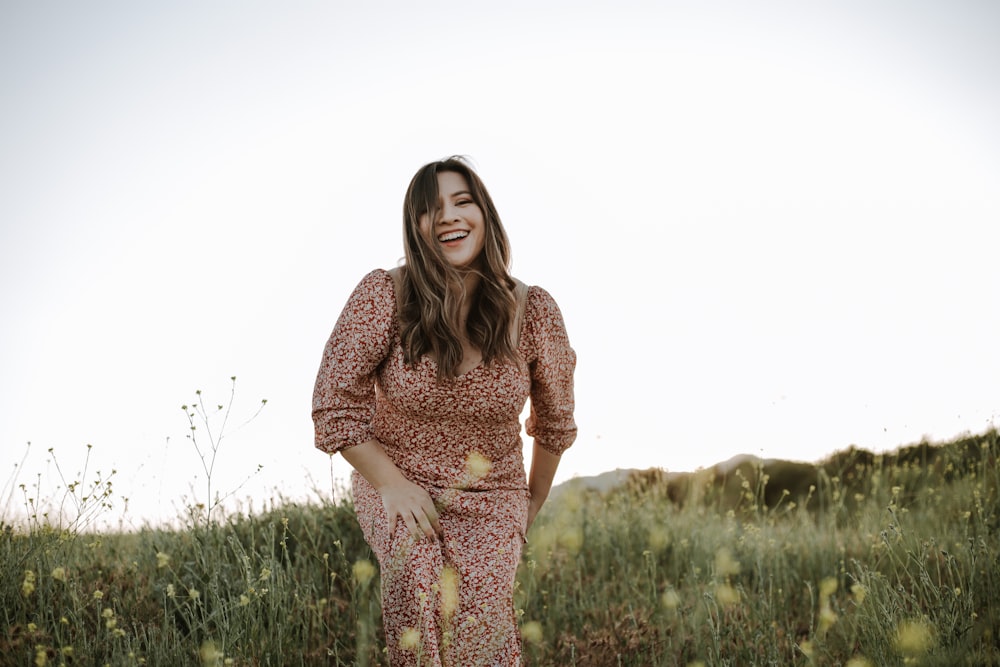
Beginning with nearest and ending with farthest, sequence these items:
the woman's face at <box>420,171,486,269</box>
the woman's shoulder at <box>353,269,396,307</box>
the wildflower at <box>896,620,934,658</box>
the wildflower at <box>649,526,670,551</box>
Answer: the wildflower at <box>896,620,934,658</box> → the woman's shoulder at <box>353,269,396,307</box> → the woman's face at <box>420,171,486,269</box> → the wildflower at <box>649,526,670,551</box>

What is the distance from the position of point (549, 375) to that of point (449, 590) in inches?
39.8

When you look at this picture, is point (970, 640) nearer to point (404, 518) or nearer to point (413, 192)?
point (404, 518)

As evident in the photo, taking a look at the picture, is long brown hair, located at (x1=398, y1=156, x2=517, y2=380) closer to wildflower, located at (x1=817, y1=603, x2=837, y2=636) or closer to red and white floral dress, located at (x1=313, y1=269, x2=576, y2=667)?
red and white floral dress, located at (x1=313, y1=269, x2=576, y2=667)

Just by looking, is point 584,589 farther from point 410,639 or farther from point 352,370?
point 352,370

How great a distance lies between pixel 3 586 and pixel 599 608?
2.84 m

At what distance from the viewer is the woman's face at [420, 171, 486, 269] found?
3090mm

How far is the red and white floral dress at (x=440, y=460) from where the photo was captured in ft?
8.75

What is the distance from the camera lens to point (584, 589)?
433 centimetres

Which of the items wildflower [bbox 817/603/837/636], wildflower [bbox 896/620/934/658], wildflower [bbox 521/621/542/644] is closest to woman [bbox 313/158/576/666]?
wildflower [bbox 521/621/542/644]

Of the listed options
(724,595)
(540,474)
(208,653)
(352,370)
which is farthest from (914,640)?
(208,653)

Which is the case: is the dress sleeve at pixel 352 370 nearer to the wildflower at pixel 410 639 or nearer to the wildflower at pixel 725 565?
the wildflower at pixel 410 639

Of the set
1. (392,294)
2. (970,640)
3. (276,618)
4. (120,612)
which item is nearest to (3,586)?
(120,612)

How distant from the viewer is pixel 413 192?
3.17 metres

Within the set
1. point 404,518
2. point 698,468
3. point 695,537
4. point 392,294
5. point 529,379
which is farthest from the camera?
point 698,468
